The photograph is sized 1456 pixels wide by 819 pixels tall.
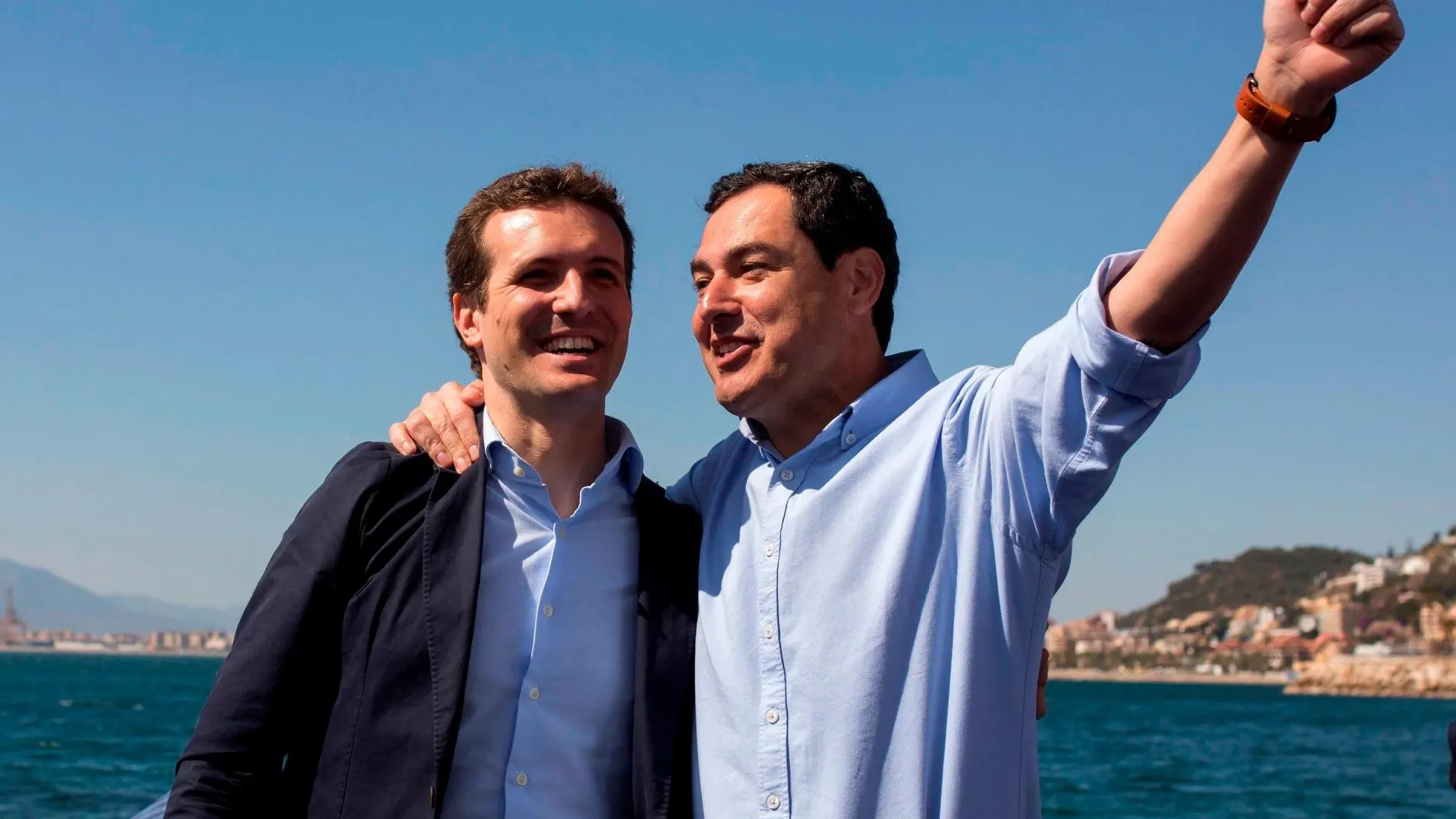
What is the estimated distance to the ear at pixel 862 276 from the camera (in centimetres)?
353

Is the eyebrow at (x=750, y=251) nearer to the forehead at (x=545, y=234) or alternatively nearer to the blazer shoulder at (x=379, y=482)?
the forehead at (x=545, y=234)

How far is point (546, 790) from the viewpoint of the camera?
3234 millimetres

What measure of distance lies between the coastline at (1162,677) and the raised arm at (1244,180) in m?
139

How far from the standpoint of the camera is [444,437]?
11.6ft

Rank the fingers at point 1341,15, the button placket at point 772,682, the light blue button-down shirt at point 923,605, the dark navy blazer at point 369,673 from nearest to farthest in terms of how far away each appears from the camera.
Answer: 1. the fingers at point 1341,15
2. the light blue button-down shirt at point 923,605
3. the button placket at point 772,682
4. the dark navy blazer at point 369,673

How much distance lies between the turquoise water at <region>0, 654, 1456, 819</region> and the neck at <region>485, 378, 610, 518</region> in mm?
25969

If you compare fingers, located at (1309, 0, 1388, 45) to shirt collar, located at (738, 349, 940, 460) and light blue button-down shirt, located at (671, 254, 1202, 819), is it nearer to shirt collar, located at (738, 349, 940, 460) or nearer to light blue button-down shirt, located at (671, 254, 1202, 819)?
light blue button-down shirt, located at (671, 254, 1202, 819)

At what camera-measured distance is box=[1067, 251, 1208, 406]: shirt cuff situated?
2.50 m

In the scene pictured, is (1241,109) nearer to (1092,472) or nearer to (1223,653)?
(1092,472)

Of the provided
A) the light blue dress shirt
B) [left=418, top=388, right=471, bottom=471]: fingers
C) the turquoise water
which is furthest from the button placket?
the turquoise water

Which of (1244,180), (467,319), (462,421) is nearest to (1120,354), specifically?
(1244,180)

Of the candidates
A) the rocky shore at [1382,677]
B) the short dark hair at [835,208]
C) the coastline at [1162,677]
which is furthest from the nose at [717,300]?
the coastline at [1162,677]

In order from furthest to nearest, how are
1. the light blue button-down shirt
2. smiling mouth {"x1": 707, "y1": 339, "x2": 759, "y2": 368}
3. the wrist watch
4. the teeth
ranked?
the teeth → smiling mouth {"x1": 707, "y1": 339, "x2": 759, "y2": 368} → the light blue button-down shirt → the wrist watch

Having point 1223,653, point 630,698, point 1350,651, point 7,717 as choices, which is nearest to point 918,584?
point 630,698
